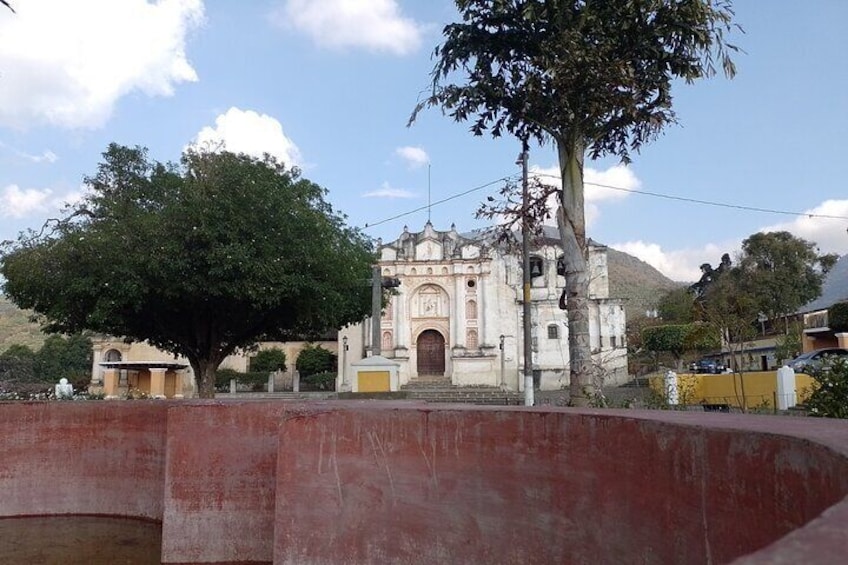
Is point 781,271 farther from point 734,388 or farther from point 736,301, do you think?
point 734,388

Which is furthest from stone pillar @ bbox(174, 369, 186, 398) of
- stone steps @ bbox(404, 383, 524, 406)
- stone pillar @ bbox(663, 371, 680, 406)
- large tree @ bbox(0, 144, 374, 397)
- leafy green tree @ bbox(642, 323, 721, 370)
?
leafy green tree @ bbox(642, 323, 721, 370)

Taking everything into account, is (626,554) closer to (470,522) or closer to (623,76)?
(470,522)

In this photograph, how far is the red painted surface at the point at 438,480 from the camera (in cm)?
393

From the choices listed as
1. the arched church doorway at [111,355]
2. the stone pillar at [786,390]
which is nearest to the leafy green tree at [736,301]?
the stone pillar at [786,390]

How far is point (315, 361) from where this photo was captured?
134 feet

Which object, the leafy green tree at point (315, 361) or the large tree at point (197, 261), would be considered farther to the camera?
the leafy green tree at point (315, 361)

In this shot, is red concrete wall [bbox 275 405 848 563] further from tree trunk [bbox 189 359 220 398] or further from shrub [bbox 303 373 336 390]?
shrub [bbox 303 373 336 390]

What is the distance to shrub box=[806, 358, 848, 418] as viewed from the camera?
29.5 ft

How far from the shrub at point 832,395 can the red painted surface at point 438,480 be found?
410 centimetres

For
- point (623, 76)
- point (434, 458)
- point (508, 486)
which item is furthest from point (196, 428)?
point (623, 76)

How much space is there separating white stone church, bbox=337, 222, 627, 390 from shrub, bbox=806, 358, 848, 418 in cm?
2879

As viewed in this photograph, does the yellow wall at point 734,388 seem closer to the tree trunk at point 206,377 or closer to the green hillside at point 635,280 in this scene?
the tree trunk at point 206,377

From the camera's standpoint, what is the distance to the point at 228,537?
32.7 feet

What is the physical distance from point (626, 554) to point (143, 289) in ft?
49.2
